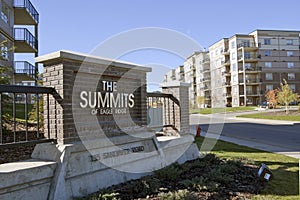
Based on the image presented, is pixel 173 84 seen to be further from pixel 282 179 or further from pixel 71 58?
pixel 71 58

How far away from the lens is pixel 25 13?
21812mm

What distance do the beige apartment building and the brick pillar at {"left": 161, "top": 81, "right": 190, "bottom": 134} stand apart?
49353mm

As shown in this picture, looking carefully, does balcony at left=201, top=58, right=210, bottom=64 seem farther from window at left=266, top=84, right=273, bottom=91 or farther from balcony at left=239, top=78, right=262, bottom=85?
window at left=266, top=84, right=273, bottom=91

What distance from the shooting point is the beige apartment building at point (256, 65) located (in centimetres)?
5675

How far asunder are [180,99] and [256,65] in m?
54.8

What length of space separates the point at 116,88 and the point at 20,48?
2025cm

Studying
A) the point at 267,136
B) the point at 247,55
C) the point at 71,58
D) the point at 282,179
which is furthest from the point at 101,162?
the point at 247,55

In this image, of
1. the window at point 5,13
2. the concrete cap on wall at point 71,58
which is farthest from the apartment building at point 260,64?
the concrete cap on wall at point 71,58

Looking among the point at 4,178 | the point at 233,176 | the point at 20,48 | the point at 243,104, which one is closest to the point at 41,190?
the point at 4,178

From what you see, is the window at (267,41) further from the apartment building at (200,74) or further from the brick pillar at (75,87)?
the brick pillar at (75,87)

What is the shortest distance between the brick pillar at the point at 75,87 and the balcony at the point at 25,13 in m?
19.2

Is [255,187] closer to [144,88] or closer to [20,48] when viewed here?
[144,88]

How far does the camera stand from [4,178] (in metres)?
3.59

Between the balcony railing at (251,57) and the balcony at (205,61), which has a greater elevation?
the balcony at (205,61)
